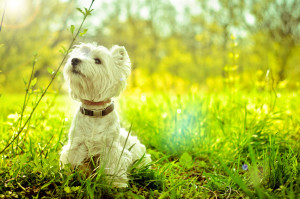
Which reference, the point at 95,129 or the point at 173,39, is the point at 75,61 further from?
the point at 173,39

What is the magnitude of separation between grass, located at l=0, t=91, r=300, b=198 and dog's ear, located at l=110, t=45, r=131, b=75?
2.64 feet

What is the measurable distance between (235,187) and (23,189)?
6.30 ft

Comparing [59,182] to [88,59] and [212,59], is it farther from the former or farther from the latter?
[212,59]

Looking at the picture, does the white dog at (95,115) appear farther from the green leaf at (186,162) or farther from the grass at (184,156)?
the green leaf at (186,162)

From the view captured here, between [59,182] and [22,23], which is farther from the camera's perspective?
[22,23]

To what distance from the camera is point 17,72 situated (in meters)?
12.7

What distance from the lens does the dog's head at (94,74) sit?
8.38ft

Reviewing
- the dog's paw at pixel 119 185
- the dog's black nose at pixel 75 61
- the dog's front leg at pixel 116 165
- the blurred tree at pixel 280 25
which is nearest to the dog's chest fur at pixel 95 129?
the dog's front leg at pixel 116 165

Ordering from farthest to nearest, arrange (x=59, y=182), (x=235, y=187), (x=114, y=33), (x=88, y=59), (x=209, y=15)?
(x=114, y=33)
(x=209, y=15)
(x=88, y=59)
(x=235, y=187)
(x=59, y=182)

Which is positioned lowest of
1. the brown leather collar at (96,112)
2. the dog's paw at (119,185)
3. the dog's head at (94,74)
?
the dog's paw at (119,185)

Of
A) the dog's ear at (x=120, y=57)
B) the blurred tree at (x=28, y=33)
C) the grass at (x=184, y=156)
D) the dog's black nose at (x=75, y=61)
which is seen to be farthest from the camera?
the blurred tree at (x=28, y=33)

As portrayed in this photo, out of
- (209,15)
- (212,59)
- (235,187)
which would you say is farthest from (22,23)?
(212,59)

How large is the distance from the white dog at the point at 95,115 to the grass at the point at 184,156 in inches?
7.3

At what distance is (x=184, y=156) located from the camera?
316 centimetres
